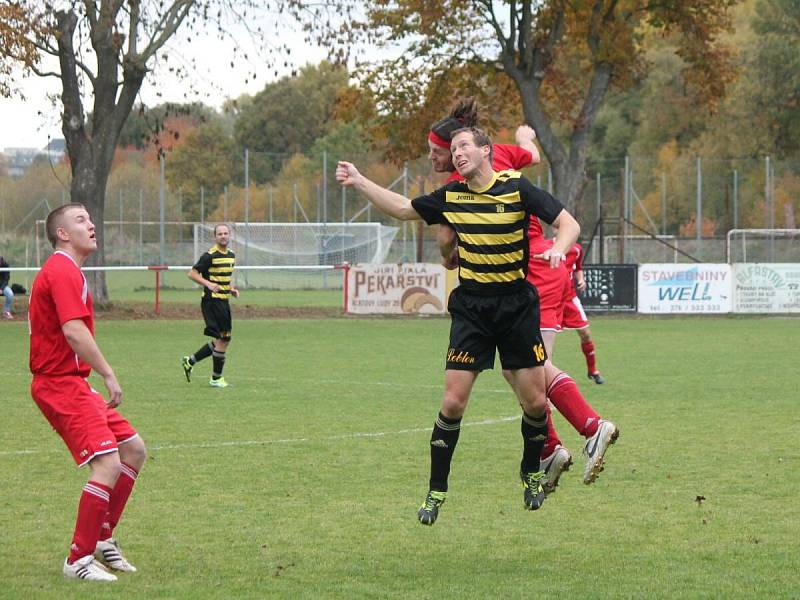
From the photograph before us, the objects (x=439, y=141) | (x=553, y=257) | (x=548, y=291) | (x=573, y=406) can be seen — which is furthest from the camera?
(x=548, y=291)

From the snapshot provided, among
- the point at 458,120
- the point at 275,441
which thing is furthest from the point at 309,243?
the point at 458,120

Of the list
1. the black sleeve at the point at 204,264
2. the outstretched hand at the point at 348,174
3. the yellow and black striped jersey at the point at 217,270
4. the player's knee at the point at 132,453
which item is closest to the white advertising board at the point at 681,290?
the yellow and black striped jersey at the point at 217,270

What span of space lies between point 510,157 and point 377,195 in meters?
1.26

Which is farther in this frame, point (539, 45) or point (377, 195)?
point (539, 45)

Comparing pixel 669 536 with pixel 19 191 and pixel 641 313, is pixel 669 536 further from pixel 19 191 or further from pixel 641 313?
pixel 19 191

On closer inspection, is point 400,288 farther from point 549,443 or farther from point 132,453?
point 132,453

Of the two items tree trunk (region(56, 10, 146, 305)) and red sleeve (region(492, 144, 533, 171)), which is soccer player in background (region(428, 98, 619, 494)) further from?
tree trunk (region(56, 10, 146, 305))

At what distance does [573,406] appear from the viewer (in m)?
8.27

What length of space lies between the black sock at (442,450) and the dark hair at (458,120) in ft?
5.30

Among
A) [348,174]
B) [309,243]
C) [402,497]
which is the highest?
[309,243]

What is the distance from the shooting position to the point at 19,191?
4656 centimetres

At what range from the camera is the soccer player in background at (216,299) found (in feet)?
54.3

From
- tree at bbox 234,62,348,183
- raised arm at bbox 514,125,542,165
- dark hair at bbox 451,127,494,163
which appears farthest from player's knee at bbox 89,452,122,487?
tree at bbox 234,62,348,183

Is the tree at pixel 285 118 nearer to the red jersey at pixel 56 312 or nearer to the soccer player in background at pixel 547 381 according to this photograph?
the soccer player in background at pixel 547 381
